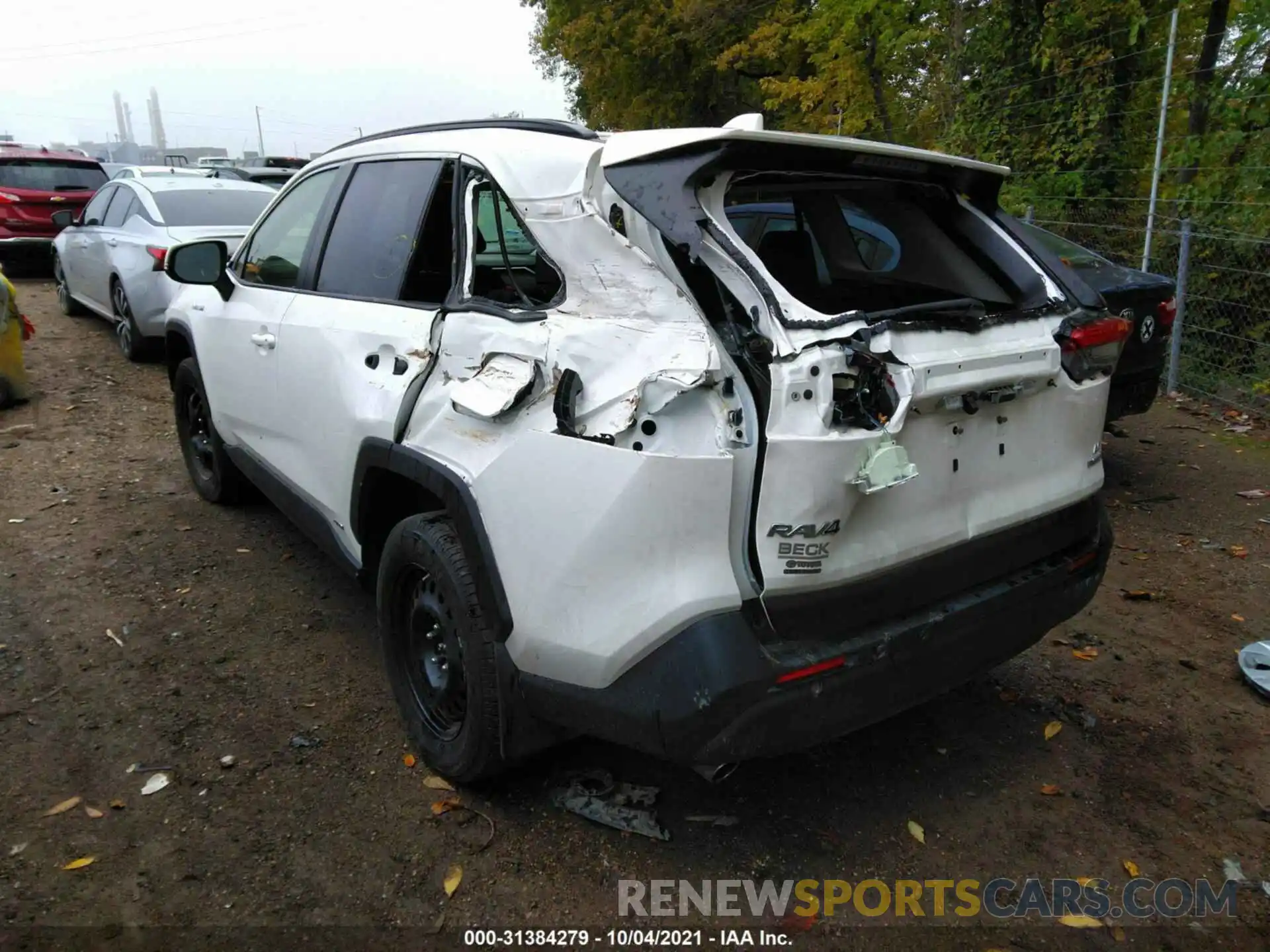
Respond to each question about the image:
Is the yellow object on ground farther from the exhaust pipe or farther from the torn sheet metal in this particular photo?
the exhaust pipe

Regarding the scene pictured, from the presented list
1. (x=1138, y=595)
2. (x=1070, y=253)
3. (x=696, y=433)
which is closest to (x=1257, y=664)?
(x=1138, y=595)

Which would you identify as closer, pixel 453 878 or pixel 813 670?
pixel 813 670

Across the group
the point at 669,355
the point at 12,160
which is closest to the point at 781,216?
the point at 669,355

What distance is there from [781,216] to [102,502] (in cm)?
421

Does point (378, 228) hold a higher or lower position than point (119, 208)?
higher

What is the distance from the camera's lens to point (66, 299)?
1108 cm

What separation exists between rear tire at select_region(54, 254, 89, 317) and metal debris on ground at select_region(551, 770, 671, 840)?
1039 cm

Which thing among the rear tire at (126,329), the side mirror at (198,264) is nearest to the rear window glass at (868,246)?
the side mirror at (198,264)

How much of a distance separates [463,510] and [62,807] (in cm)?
160

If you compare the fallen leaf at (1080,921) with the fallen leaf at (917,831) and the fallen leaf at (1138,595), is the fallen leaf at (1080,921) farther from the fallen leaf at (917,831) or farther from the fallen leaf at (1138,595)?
the fallen leaf at (1138,595)

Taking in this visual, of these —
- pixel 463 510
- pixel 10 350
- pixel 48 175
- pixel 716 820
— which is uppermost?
pixel 48 175

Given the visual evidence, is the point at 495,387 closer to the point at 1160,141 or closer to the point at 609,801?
the point at 609,801

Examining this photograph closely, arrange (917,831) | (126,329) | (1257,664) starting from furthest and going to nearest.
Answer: (126,329) → (1257,664) → (917,831)

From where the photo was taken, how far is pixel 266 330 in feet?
12.7
